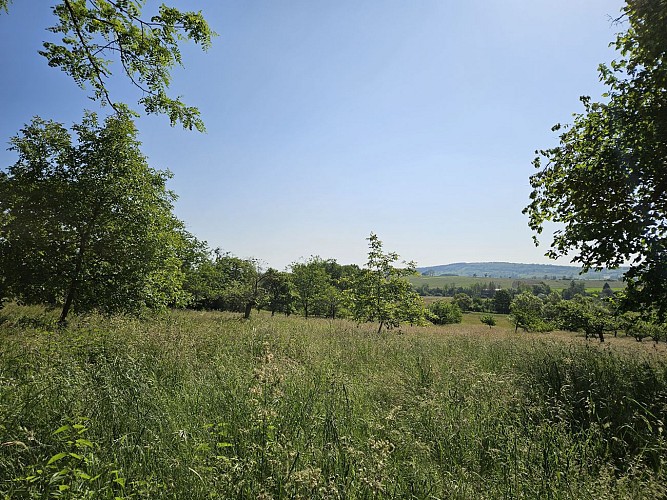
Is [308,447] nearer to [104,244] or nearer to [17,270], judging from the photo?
[104,244]

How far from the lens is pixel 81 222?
39.3ft

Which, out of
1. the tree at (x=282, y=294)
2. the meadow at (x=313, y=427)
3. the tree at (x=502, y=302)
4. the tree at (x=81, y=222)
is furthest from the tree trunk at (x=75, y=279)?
the tree at (x=502, y=302)

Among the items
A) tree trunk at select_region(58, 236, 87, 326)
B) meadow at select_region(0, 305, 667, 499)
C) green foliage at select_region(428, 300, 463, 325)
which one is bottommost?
green foliage at select_region(428, 300, 463, 325)

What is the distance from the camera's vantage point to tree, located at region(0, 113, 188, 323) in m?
11.3

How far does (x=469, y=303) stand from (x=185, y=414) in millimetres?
132553

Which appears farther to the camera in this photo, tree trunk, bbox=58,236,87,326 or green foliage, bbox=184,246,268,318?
green foliage, bbox=184,246,268,318

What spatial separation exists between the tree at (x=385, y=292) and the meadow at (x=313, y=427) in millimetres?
9136

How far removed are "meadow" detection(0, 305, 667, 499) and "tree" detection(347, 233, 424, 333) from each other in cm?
914

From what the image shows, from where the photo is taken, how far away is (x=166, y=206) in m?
17.5

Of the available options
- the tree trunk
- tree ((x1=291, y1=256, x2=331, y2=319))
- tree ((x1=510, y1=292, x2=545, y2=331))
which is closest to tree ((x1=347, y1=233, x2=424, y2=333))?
the tree trunk

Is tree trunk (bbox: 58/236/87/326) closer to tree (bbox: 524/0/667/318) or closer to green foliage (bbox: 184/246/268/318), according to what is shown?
green foliage (bbox: 184/246/268/318)

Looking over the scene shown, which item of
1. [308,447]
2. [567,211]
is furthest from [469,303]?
[308,447]

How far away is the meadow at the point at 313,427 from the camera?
275 centimetres

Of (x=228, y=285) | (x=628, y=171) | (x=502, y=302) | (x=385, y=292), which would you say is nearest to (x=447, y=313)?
(x=502, y=302)
